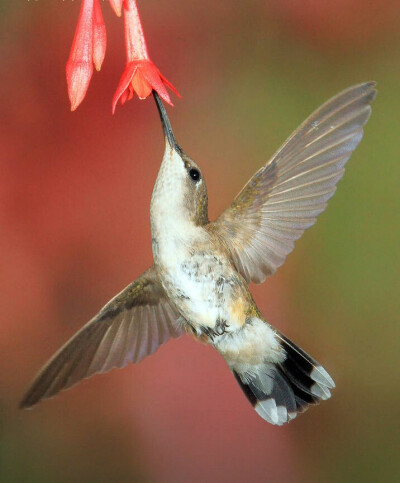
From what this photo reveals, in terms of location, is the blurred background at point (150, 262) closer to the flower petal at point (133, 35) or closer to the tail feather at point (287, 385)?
the tail feather at point (287, 385)

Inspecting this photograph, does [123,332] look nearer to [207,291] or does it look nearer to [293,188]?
[207,291]

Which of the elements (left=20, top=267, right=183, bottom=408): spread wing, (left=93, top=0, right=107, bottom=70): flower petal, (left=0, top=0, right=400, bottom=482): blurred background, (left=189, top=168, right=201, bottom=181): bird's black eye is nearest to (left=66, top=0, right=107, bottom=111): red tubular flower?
(left=93, top=0, right=107, bottom=70): flower petal

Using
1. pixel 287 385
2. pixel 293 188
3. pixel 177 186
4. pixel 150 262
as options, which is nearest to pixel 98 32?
pixel 177 186

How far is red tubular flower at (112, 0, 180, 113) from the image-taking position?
66cm

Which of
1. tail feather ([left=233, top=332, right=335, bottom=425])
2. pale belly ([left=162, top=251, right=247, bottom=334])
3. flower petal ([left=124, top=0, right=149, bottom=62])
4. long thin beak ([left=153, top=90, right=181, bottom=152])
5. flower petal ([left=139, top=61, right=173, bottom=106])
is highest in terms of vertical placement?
flower petal ([left=124, top=0, right=149, bottom=62])

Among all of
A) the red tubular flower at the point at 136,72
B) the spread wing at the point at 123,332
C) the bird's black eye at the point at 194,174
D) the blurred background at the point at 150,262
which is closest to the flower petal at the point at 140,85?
the red tubular flower at the point at 136,72

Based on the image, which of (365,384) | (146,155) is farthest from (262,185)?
(365,384)

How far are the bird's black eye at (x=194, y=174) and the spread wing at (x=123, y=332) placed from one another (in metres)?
0.16

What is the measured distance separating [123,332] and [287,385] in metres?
0.20

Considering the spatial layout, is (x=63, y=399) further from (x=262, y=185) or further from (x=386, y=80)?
(x=386, y=80)

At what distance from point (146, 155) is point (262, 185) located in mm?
528

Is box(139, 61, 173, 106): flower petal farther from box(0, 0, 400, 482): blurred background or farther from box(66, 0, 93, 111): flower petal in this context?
box(0, 0, 400, 482): blurred background

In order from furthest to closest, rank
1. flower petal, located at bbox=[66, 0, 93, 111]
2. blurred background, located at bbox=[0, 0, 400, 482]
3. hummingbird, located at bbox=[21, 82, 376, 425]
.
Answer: blurred background, located at bbox=[0, 0, 400, 482]
hummingbird, located at bbox=[21, 82, 376, 425]
flower petal, located at bbox=[66, 0, 93, 111]

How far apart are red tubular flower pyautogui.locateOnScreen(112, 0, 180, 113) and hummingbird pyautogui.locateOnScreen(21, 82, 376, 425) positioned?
0.05 m
